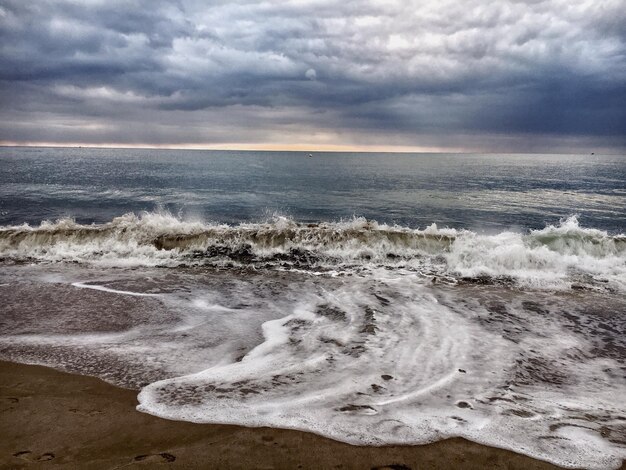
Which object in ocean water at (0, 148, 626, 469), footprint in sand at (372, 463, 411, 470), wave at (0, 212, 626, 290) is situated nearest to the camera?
footprint in sand at (372, 463, 411, 470)

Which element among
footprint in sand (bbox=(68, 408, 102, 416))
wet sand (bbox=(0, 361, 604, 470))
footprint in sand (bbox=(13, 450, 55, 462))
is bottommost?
footprint in sand (bbox=(68, 408, 102, 416))

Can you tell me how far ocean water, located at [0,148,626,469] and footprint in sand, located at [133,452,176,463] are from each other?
0.68 meters

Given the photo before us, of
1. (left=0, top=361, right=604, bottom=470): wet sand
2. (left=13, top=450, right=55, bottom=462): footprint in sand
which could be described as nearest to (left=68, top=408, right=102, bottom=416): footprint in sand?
(left=0, top=361, right=604, bottom=470): wet sand

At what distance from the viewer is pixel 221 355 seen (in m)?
6.15

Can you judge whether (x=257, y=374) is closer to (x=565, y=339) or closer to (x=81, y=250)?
(x=565, y=339)

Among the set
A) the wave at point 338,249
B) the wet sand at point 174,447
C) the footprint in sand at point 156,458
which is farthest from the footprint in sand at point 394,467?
the wave at point 338,249

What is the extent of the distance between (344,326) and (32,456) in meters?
5.08

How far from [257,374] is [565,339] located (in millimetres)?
5668

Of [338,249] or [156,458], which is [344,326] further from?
[338,249]

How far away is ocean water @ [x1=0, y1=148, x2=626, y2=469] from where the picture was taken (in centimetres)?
452

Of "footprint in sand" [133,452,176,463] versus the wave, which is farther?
the wave

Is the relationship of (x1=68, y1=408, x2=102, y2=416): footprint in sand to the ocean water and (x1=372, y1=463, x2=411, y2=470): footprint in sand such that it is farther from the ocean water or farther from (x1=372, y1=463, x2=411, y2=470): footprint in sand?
(x1=372, y1=463, x2=411, y2=470): footprint in sand

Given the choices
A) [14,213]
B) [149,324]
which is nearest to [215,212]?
[14,213]

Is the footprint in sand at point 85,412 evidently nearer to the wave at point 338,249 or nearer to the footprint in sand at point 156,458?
the footprint in sand at point 156,458
